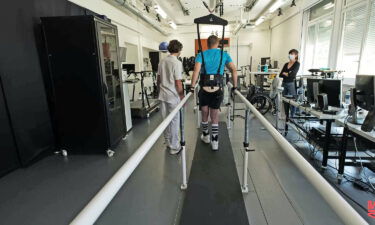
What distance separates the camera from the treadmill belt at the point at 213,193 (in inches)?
70.1

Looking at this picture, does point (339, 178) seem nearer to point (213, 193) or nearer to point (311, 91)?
point (311, 91)

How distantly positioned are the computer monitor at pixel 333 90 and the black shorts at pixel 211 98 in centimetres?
140

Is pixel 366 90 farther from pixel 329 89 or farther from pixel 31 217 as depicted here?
pixel 31 217

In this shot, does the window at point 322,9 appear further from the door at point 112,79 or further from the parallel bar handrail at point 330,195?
the parallel bar handrail at point 330,195

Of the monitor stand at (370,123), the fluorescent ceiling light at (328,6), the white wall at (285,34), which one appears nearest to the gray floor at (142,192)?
the monitor stand at (370,123)

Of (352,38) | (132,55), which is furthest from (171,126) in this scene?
(132,55)

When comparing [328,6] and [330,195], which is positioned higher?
[328,6]

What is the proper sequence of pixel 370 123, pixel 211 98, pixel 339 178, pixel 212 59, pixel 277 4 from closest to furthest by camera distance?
pixel 370 123, pixel 339 178, pixel 212 59, pixel 211 98, pixel 277 4

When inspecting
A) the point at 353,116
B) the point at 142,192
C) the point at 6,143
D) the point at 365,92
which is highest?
the point at 365,92

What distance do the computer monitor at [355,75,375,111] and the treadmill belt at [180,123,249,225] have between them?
1568mm

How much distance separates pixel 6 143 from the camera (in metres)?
2.73

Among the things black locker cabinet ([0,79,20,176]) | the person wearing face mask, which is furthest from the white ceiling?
black locker cabinet ([0,79,20,176])

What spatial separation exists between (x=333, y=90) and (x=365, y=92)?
51 cm

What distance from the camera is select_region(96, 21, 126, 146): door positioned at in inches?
125
